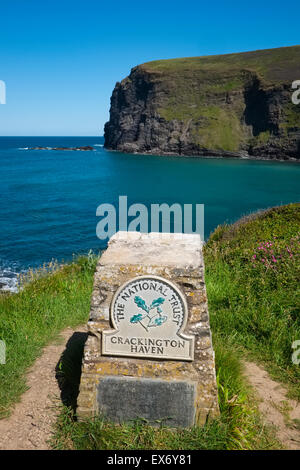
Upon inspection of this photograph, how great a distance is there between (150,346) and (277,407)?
1.88 m

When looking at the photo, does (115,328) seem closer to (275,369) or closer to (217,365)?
(217,365)

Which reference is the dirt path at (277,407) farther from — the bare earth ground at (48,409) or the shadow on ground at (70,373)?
the shadow on ground at (70,373)

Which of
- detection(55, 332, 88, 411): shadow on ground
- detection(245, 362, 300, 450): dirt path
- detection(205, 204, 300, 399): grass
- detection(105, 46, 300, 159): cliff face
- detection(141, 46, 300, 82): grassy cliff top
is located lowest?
detection(245, 362, 300, 450): dirt path

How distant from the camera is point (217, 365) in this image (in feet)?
16.0

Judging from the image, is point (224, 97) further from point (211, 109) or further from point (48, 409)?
point (48, 409)

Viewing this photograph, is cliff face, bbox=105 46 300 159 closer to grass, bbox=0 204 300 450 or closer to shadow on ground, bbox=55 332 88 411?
grass, bbox=0 204 300 450

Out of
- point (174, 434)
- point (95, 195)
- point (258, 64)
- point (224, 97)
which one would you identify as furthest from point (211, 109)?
point (174, 434)

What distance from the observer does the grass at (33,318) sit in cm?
491

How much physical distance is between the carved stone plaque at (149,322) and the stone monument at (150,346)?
1 cm

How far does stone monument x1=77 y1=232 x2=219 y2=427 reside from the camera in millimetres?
4016

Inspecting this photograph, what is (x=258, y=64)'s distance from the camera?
119 meters

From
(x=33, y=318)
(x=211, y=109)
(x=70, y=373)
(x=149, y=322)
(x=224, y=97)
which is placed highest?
(x=224, y=97)

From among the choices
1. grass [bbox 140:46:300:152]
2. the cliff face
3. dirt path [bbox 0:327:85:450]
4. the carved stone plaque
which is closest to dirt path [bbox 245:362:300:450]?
the carved stone plaque
